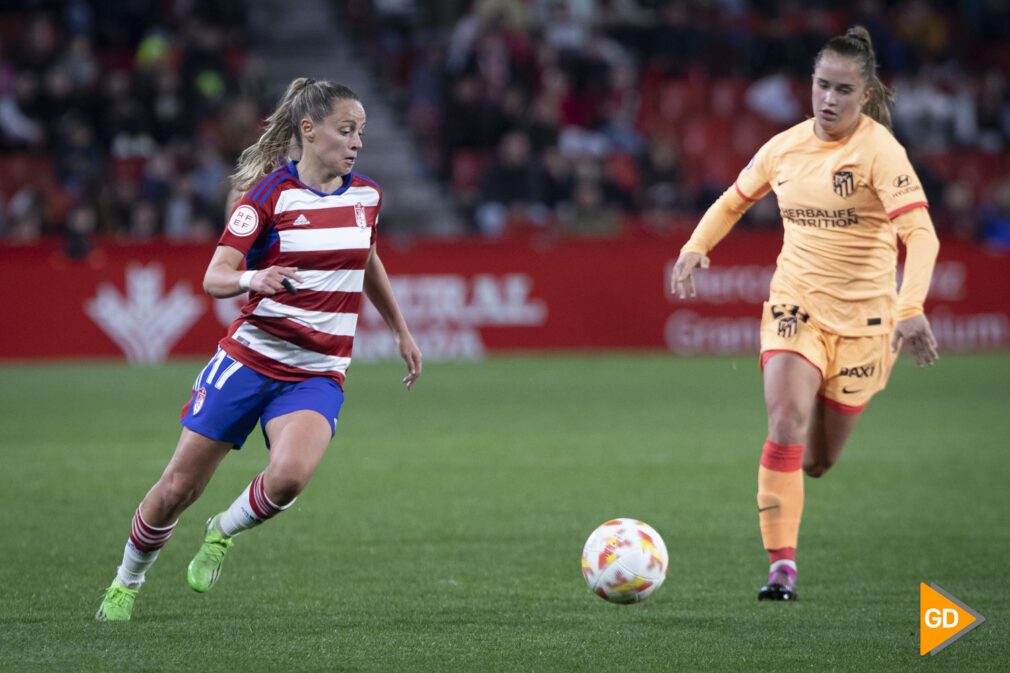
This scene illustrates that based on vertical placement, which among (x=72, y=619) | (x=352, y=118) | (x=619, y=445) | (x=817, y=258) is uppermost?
(x=352, y=118)

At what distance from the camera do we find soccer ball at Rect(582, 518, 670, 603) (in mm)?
6012

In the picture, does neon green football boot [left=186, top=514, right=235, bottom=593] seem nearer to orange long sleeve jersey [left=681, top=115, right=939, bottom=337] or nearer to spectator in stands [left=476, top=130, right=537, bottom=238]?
orange long sleeve jersey [left=681, top=115, right=939, bottom=337]

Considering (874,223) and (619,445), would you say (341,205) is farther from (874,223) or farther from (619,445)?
(619,445)

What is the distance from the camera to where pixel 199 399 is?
5918 millimetres

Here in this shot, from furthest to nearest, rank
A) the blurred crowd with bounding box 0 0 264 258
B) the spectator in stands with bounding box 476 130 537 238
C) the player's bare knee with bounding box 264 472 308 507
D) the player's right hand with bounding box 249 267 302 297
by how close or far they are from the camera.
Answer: the spectator in stands with bounding box 476 130 537 238 → the blurred crowd with bounding box 0 0 264 258 → the player's bare knee with bounding box 264 472 308 507 → the player's right hand with bounding box 249 267 302 297

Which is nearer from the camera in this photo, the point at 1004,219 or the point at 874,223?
the point at 874,223

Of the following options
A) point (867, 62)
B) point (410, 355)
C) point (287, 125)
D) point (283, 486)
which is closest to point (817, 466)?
point (867, 62)

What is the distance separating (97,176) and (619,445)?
1036cm

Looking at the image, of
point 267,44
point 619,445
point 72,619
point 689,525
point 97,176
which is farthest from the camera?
point 267,44

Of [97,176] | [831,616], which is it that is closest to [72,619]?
[831,616]

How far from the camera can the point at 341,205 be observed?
19.9ft

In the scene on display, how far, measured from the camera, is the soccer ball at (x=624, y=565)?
19.7 ft

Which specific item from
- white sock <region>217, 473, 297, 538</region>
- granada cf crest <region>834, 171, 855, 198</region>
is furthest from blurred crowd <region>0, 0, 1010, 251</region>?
granada cf crest <region>834, 171, 855, 198</region>

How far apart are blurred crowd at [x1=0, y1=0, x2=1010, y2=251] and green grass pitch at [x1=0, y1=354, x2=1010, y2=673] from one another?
5.94 meters
